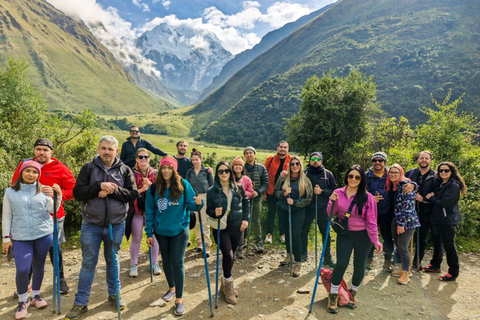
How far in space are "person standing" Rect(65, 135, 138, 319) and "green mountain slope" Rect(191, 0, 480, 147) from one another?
7365 cm

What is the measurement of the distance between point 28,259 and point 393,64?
4347 inches

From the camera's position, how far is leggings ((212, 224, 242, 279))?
17.2 ft

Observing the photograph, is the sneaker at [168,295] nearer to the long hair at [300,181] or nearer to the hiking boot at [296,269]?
the hiking boot at [296,269]

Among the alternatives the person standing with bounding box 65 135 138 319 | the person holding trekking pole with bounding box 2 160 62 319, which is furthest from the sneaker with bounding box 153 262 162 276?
the person holding trekking pole with bounding box 2 160 62 319

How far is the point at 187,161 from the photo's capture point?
26.8 ft

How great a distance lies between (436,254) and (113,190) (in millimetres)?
7839

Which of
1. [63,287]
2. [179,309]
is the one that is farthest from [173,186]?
[63,287]

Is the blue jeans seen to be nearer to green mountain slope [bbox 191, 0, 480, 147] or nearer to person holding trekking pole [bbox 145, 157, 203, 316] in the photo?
person holding trekking pole [bbox 145, 157, 203, 316]

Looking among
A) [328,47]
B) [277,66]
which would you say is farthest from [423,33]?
[277,66]

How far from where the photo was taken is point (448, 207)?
20.6ft

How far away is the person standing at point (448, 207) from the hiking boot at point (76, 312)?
777 centimetres

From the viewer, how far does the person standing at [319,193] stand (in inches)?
264

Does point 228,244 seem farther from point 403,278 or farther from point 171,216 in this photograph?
point 403,278

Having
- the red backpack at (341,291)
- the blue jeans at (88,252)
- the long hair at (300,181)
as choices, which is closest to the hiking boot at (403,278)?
the red backpack at (341,291)
